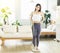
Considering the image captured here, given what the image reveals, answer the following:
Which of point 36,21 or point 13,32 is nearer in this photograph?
point 36,21

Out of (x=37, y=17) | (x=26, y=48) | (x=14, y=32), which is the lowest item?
(x=26, y=48)

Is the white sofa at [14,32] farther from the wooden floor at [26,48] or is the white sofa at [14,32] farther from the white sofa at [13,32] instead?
the wooden floor at [26,48]

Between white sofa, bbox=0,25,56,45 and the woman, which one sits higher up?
the woman

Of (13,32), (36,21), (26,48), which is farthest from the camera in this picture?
(13,32)

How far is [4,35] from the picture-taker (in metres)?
6.86

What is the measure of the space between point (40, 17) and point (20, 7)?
4898mm

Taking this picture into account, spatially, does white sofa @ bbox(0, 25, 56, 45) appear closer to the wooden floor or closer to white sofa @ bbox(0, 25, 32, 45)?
white sofa @ bbox(0, 25, 32, 45)

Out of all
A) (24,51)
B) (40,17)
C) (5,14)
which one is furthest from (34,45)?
(5,14)

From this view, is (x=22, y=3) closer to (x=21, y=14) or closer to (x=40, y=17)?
(x=21, y=14)

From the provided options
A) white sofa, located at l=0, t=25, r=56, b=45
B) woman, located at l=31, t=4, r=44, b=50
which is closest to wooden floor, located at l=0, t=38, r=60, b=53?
white sofa, located at l=0, t=25, r=56, b=45

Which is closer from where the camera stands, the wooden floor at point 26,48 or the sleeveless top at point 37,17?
the sleeveless top at point 37,17

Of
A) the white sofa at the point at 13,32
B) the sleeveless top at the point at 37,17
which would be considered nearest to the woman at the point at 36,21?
the sleeveless top at the point at 37,17

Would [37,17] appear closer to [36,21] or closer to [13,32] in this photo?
[36,21]

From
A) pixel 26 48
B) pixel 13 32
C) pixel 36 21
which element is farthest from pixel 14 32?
pixel 36 21
